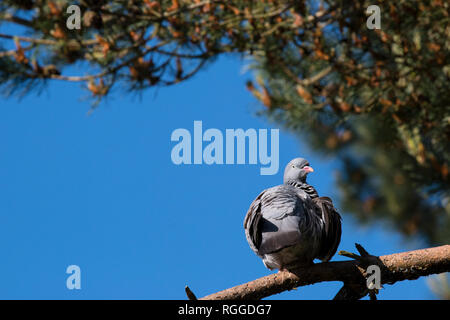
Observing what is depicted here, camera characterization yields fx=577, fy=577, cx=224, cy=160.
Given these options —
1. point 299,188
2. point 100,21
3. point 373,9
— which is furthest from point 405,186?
point 299,188

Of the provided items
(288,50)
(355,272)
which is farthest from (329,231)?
(288,50)

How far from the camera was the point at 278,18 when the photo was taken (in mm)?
5246

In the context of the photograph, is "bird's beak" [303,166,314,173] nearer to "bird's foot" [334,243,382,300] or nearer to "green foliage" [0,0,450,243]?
"bird's foot" [334,243,382,300]

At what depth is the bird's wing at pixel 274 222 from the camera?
216cm

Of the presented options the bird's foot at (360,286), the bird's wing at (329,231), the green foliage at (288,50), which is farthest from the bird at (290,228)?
the green foliage at (288,50)

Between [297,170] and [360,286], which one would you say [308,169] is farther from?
[360,286]

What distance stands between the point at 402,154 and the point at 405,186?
1.96 feet

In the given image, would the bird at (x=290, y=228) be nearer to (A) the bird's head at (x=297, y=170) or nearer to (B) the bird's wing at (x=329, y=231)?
(B) the bird's wing at (x=329, y=231)

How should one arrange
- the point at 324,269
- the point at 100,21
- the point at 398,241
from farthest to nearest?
the point at 398,241
the point at 100,21
the point at 324,269

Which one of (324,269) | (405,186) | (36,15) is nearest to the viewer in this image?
(324,269)

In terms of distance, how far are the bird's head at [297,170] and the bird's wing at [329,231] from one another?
262 millimetres

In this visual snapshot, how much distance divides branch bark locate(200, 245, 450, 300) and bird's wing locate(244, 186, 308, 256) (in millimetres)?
129

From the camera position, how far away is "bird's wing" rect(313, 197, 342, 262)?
2.31 metres
